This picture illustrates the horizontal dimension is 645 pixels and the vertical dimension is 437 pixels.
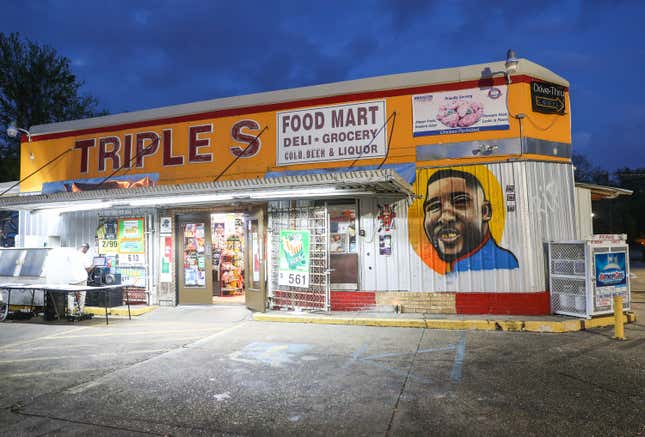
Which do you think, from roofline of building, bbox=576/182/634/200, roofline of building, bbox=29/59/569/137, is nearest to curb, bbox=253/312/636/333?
roofline of building, bbox=576/182/634/200

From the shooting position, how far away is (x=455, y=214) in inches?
405

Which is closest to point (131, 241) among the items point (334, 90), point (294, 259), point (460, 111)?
point (294, 259)

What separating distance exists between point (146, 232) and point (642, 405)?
11.8 metres

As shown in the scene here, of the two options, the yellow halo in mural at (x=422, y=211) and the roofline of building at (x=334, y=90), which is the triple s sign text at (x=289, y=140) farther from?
the yellow halo in mural at (x=422, y=211)

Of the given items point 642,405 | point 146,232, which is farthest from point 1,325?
point 642,405

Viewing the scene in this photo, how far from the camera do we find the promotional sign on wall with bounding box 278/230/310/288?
1073 centimetres

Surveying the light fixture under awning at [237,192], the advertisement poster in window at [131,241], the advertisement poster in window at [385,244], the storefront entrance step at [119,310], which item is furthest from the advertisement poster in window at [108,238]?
the advertisement poster in window at [385,244]

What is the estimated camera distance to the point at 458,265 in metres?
10.2

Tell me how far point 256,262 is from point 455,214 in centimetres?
520

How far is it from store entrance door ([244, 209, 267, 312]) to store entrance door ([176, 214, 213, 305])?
143 centimetres

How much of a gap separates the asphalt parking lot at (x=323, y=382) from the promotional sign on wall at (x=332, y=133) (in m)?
4.70

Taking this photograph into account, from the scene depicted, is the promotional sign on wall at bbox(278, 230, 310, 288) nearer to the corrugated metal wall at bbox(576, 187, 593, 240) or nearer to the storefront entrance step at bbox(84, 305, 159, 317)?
the storefront entrance step at bbox(84, 305, 159, 317)

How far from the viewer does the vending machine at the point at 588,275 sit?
905 centimetres

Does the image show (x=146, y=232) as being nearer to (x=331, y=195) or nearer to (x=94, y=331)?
(x=94, y=331)
